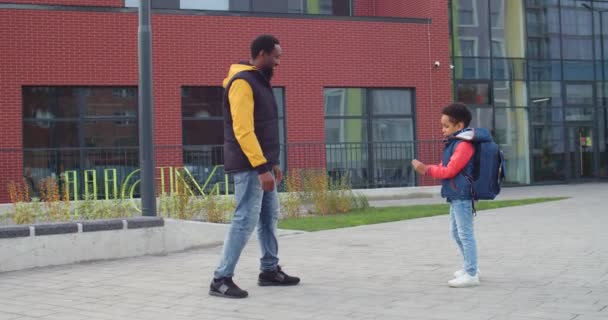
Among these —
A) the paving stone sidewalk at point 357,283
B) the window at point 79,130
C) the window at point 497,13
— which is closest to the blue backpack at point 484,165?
the paving stone sidewalk at point 357,283

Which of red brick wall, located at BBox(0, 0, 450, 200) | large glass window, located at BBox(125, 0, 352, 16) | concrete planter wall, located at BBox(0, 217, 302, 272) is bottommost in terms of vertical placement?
concrete planter wall, located at BBox(0, 217, 302, 272)

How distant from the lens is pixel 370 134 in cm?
1964

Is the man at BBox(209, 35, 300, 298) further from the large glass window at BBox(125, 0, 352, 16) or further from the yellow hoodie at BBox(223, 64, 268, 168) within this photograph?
the large glass window at BBox(125, 0, 352, 16)

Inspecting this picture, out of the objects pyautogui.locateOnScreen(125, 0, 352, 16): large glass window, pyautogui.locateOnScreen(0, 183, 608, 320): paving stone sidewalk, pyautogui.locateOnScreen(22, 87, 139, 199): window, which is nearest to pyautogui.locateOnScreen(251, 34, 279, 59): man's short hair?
pyautogui.locateOnScreen(0, 183, 608, 320): paving stone sidewalk

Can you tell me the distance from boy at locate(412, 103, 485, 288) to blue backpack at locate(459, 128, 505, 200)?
0.03 meters

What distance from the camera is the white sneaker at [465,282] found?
5930 mm

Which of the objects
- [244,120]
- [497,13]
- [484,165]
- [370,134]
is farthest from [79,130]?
[497,13]

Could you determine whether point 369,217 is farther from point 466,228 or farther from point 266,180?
point 266,180

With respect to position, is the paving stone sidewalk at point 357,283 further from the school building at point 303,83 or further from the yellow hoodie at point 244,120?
the school building at point 303,83

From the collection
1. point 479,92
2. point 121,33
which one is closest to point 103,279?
point 121,33

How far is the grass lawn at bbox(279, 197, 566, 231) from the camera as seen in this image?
456 inches

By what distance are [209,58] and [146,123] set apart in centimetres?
967

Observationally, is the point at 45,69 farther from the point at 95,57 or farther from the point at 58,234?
the point at 58,234

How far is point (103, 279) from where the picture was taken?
6844 mm
